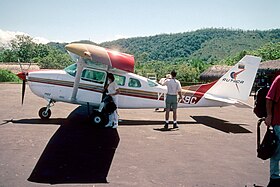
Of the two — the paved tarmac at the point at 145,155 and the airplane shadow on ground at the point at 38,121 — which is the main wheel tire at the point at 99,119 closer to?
the paved tarmac at the point at 145,155

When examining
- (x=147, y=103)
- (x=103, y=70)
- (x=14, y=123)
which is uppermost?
(x=103, y=70)

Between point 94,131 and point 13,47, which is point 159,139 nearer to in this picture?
point 94,131

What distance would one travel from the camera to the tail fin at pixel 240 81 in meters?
10.8

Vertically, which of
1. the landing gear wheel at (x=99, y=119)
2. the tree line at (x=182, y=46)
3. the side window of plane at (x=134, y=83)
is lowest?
the landing gear wheel at (x=99, y=119)

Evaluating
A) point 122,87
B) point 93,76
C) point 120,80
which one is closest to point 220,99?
point 122,87

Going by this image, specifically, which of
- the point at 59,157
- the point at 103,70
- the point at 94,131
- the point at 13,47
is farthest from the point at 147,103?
the point at 13,47

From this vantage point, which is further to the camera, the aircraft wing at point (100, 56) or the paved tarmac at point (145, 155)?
the aircraft wing at point (100, 56)

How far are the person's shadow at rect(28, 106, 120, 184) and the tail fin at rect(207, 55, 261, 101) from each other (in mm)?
4934

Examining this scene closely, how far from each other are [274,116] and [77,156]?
3.84 metres

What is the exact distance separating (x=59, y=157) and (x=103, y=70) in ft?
16.1

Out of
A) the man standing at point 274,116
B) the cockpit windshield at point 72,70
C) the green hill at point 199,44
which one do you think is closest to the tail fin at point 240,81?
the cockpit windshield at point 72,70

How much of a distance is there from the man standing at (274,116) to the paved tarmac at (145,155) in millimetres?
459

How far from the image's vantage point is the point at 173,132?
892 cm

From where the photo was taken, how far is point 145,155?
6.23m
